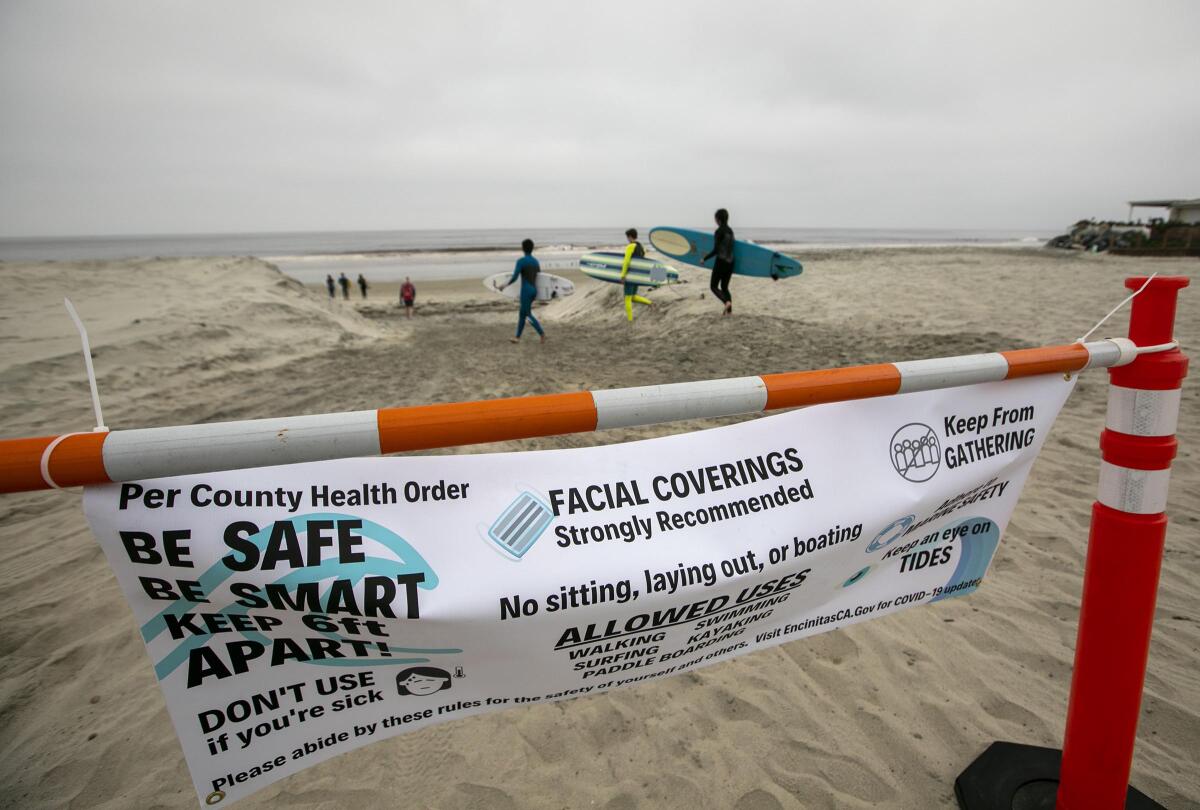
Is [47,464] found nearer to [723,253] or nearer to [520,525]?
[520,525]

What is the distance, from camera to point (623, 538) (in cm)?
138

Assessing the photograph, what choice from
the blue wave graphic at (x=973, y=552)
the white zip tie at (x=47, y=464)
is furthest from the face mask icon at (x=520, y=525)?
the blue wave graphic at (x=973, y=552)

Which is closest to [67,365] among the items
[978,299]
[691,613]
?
[691,613]

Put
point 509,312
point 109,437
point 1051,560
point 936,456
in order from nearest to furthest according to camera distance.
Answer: point 109,437 < point 936,456 < point 1051,560 < point 509,312

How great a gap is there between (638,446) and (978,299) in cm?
1379

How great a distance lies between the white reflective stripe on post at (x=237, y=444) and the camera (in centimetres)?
103

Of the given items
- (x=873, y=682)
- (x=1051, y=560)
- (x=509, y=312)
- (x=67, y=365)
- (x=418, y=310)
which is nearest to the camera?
(x=873, y=682)

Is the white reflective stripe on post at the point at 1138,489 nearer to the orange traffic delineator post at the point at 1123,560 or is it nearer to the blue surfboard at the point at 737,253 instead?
the orange traffic delineator post at the point at 1123,560

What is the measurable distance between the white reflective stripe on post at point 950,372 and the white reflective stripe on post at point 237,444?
4.15 feet

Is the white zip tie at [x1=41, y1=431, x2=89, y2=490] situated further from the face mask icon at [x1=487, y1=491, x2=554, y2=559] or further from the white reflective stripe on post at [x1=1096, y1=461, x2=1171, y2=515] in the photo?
the white reflective stripe on post at [x1=1096, y1=461, x2=1171, y2=515]

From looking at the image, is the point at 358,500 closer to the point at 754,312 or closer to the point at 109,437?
the point at 109,437

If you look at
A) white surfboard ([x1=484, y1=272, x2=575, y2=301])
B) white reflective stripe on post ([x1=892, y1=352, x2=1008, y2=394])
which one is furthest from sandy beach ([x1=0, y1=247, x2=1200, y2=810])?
white surfboard ([x1=484, y1=272, x2=575, y2=301])

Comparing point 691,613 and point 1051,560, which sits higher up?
point 691,613

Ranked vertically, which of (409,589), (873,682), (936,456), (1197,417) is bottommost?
(873,682)
